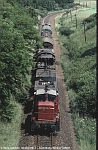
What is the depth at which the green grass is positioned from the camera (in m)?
25.5

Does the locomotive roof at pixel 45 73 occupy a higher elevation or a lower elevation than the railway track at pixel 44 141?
higher

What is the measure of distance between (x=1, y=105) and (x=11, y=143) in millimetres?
4496

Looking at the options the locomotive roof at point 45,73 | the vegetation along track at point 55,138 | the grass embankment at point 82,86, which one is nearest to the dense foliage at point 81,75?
the grass embankment at point 82,86

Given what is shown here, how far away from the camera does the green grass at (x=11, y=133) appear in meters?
25.5

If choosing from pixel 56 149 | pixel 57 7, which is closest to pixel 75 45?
pixel 56 149

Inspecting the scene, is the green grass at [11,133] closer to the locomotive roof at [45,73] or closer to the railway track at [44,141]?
the railway track at [44,141]

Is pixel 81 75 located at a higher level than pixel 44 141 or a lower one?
higher

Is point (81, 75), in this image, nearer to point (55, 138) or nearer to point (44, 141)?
point (55, 138)

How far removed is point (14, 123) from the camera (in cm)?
2873

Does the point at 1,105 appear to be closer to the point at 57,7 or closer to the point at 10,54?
the point at 10,54

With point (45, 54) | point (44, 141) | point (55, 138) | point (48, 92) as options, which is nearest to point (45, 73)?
point (48, 92)

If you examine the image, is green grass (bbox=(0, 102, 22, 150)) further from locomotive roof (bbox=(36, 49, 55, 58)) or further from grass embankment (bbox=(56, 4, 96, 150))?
locomotive roof (bbox=(36, 49, 55, 58))

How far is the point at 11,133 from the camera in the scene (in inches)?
1061

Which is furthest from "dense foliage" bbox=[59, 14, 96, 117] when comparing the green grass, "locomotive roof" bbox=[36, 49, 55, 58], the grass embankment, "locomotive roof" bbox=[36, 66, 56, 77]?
the green grass
